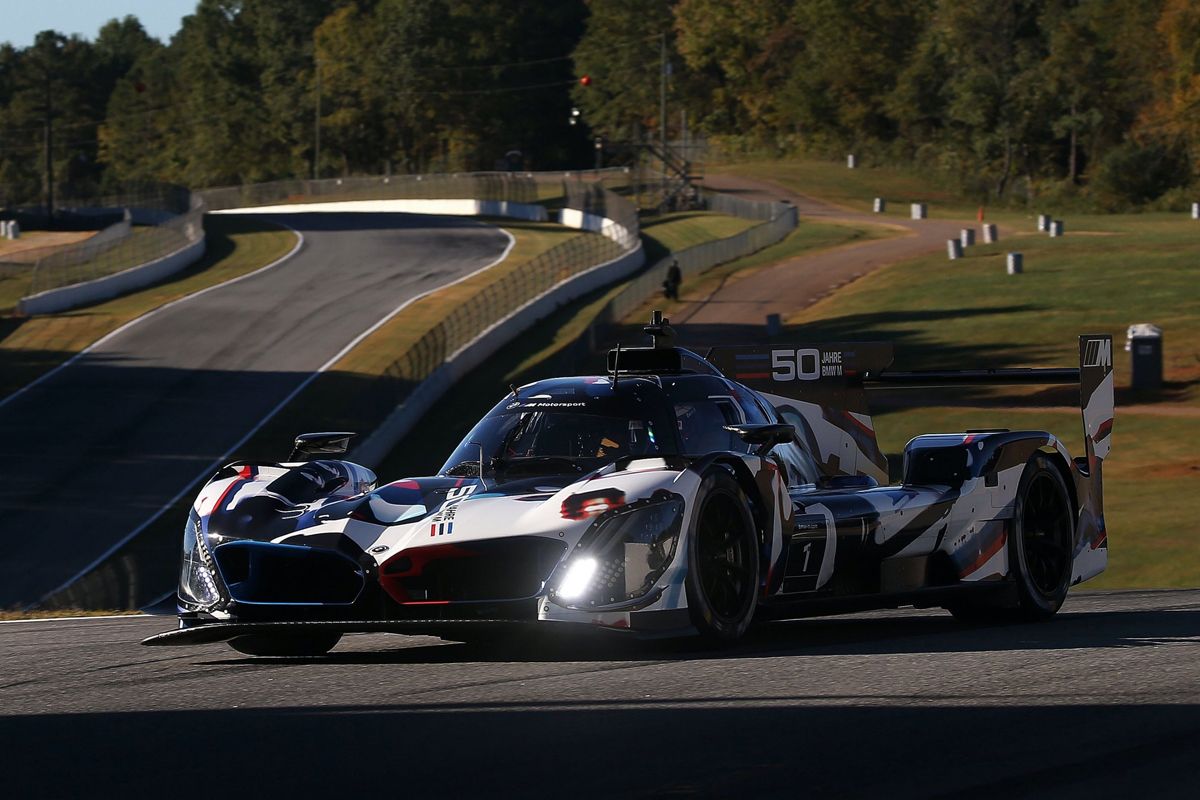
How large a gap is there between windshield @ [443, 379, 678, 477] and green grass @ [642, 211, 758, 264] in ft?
217

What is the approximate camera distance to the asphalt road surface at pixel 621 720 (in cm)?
595

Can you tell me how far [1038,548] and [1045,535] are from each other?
0.48ft

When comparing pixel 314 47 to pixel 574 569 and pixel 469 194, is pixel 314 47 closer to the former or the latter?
pixel 469 194

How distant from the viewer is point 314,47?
17525cm

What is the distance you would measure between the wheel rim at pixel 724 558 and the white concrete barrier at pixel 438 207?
88599 millimetres

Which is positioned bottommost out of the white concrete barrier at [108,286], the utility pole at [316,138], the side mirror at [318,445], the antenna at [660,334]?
the white concrete barrier at [108,286]

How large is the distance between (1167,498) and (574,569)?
67.6 ft

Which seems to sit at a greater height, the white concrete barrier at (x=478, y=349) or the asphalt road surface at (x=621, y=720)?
the asphalt road surface at (x=621, y=720)

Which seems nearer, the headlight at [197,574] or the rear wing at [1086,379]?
the headlight at [197,574]

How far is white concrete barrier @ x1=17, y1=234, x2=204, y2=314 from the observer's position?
203ft

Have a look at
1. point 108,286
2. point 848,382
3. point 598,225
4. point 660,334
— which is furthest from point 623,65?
point 660,334

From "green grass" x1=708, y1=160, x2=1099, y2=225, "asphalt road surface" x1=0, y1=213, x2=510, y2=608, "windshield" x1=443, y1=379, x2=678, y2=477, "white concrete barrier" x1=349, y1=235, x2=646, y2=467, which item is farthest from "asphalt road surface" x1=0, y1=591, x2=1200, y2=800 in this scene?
"green grass" x1=708, y1=160, x2=1099, y2=225

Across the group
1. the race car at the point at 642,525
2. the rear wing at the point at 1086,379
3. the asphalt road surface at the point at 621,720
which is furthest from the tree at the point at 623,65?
the asphalt road surface at the point at 621,720

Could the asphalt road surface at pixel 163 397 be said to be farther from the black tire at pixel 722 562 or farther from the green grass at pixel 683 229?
the black tire at pixel 722 562
